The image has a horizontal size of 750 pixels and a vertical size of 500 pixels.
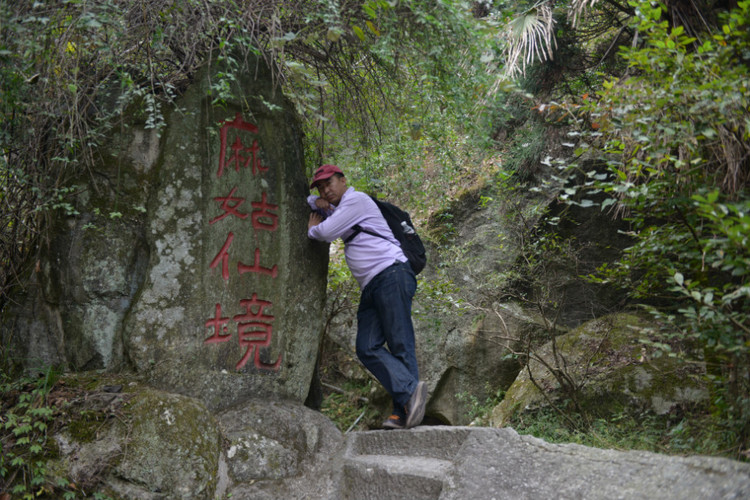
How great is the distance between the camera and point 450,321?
7.50 m

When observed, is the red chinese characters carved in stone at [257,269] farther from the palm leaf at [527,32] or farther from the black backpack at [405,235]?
the palm leaf at [527,32]

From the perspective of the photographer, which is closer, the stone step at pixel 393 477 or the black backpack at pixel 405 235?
the stone step at pixel 393 477

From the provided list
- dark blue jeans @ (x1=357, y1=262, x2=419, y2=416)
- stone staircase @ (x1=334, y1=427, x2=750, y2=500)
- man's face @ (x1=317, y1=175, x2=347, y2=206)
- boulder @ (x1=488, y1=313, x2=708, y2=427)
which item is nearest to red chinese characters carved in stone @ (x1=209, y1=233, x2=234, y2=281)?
man's face @ (x1=317, y1=175, x2=347, y2=206)

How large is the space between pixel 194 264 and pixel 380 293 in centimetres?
138

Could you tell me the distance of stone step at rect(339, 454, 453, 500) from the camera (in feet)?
11.5

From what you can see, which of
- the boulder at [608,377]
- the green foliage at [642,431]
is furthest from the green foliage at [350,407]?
the green foliage at [642,431]

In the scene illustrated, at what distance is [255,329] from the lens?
452 cm

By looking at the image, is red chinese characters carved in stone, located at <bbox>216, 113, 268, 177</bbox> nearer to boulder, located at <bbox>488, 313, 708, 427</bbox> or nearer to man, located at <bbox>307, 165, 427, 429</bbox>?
man, located at <bbox>307, 165, 427, 429</bbox>

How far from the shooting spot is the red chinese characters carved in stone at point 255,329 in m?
4.47

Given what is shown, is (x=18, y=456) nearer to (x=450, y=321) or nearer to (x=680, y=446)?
(x=680, y=446)

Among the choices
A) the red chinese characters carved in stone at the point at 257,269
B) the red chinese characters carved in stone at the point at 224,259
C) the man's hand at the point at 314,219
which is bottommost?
the red chinese characters carved in stone at the point at 257,269

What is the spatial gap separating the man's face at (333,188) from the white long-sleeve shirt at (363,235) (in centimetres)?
12

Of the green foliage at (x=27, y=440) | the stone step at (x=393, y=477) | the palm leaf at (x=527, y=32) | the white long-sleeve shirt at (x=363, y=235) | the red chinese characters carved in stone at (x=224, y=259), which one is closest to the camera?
the green foliage at (x=27, y=440)

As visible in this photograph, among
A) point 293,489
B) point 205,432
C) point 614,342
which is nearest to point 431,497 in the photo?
point 293,489
